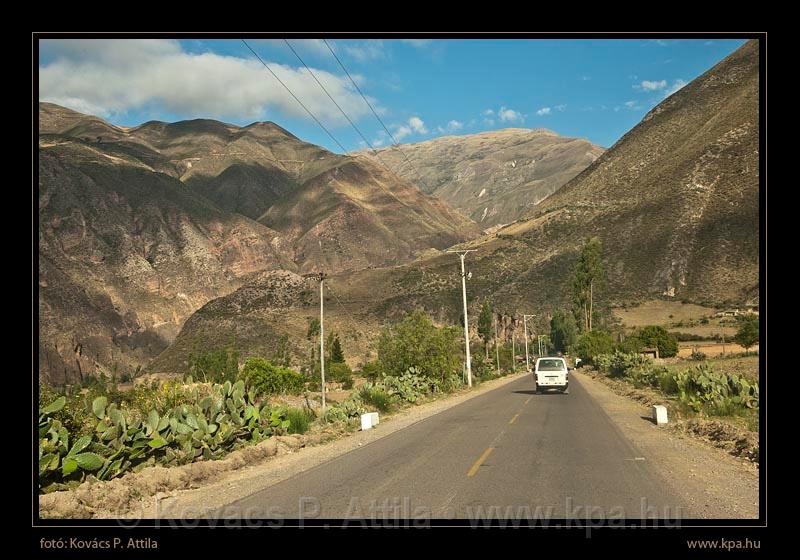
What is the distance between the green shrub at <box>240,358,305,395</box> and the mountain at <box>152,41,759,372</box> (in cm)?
3737

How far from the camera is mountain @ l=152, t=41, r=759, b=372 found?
94.0m

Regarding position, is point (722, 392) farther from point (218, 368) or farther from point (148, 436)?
point (218, 368)

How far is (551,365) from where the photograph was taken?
38125 mm

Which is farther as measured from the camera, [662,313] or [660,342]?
[662,313]

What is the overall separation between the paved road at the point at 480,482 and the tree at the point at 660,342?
4759 centimetres

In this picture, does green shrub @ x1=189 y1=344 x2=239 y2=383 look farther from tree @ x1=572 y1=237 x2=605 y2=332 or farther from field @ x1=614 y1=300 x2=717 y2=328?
field @ x1=614 y1=300 x2=717 y2=328

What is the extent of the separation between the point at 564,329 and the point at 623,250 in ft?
55.6

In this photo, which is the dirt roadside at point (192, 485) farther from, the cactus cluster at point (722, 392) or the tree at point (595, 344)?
the tree at point (595, 344)

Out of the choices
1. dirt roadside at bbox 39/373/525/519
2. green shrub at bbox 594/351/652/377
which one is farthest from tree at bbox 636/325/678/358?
dirt roadside at bbox 39/373/525/519

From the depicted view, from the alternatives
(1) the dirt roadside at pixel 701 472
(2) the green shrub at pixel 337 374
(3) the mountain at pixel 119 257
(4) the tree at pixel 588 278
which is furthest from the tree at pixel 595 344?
(3) the mountain at pixel 119 257

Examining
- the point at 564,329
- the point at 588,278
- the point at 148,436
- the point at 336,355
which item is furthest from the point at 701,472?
the point at 564,329

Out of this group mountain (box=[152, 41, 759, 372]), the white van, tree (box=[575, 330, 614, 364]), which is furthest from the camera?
mountain (box=[152, 41, 759, 372])
